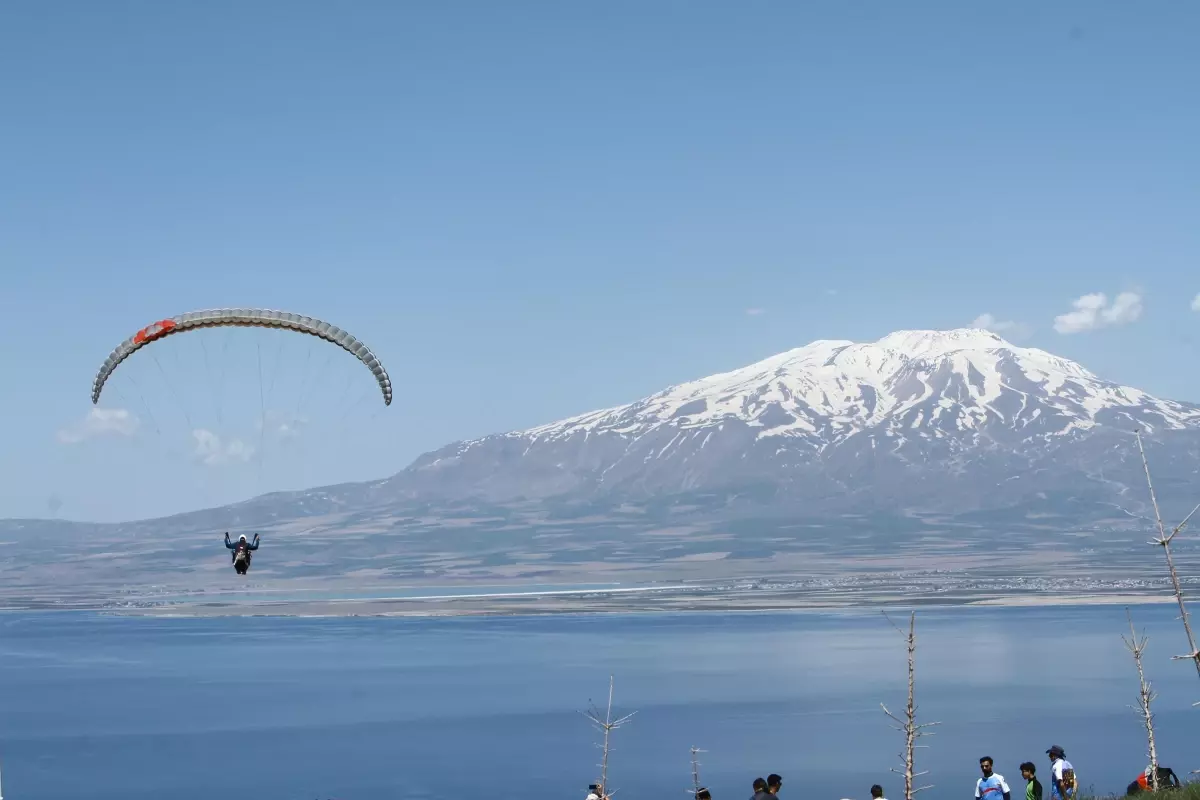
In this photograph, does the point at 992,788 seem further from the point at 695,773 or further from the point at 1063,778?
the point at 695,773

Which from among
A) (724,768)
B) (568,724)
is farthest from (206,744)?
(724,768)

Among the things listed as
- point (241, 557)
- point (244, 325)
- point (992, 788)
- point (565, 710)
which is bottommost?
point (565, 710)

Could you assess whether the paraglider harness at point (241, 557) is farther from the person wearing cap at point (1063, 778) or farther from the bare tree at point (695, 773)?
the person wearing cap at point (1063, 778)

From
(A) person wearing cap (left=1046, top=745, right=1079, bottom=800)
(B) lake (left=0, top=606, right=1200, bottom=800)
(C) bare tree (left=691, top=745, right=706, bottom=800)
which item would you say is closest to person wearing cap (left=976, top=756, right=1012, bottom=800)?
(A) person wearing cap (left=1046, top=745, right=1079, bottom=800)

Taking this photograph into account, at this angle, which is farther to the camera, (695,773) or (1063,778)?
(695,773)

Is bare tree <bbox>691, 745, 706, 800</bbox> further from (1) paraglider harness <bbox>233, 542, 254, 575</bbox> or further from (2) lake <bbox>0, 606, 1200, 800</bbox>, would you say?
(1) paraglider harness <bbox>233, 542, 254, 575</bbox>

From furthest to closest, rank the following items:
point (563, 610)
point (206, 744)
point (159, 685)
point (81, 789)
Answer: point (563, 610), point (159, 685), point (206, 744), point (81, 789)

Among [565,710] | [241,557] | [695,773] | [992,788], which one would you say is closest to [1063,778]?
[992,788]

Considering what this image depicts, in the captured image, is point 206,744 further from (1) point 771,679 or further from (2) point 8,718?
(1) point 771,679

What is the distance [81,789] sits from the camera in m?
65.2

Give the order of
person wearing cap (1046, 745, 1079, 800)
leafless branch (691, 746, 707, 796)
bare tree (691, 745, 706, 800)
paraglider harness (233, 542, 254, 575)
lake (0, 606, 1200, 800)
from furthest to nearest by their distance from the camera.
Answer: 1. lake (0, 606, 1200, 800)
2. paraglider harness (233, 542, 254, 575)
3. bare tree (691, 745, 706, 800)
4. leafless branch (691, 746, 707, 796)
5. person wearing cap (1046, 745, 1079, 800)

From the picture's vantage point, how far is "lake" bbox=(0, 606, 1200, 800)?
65.9 metres

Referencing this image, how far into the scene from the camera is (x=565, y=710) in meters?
89.8

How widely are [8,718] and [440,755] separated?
3390cm
